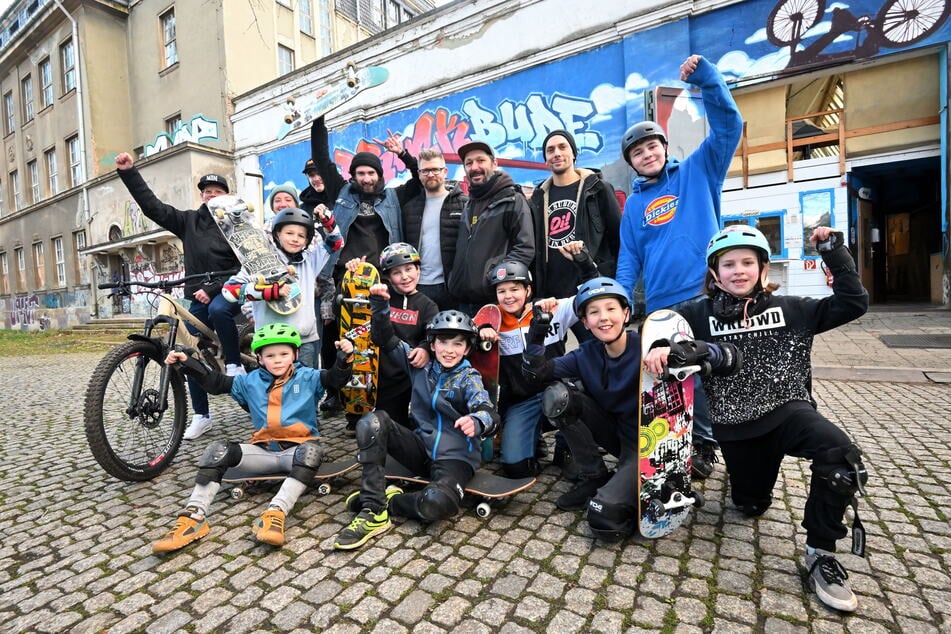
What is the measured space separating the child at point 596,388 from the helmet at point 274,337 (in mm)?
1532

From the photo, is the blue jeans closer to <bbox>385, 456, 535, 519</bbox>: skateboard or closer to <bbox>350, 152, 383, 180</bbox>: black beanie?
<bbox>385, 456, 535, 519</bbox>: skateboard

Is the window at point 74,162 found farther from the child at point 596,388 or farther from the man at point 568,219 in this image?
Result: the child at point 596,388

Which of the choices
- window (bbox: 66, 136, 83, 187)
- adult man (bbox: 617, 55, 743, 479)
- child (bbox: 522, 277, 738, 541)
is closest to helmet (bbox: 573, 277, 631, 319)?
child (bbox: 522, 277, 738, 541)

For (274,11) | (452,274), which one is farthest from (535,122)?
(274,11)

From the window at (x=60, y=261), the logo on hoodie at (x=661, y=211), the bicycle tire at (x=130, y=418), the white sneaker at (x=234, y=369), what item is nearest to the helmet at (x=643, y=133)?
the logo on hoodie at (x=661, y=211)

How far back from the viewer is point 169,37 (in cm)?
1967

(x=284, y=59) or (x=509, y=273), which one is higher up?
(x=284, y=59)

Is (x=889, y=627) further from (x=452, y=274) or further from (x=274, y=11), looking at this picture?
(x=274, y=11)

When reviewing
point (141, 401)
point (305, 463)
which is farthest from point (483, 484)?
Result: point (141, 401)

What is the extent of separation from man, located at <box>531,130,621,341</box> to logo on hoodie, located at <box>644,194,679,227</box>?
1.23 ft

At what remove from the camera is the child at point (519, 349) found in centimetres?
311

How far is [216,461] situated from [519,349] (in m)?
1.91

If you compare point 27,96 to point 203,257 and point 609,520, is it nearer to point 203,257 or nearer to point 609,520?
point 203,257

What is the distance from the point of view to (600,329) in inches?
104
